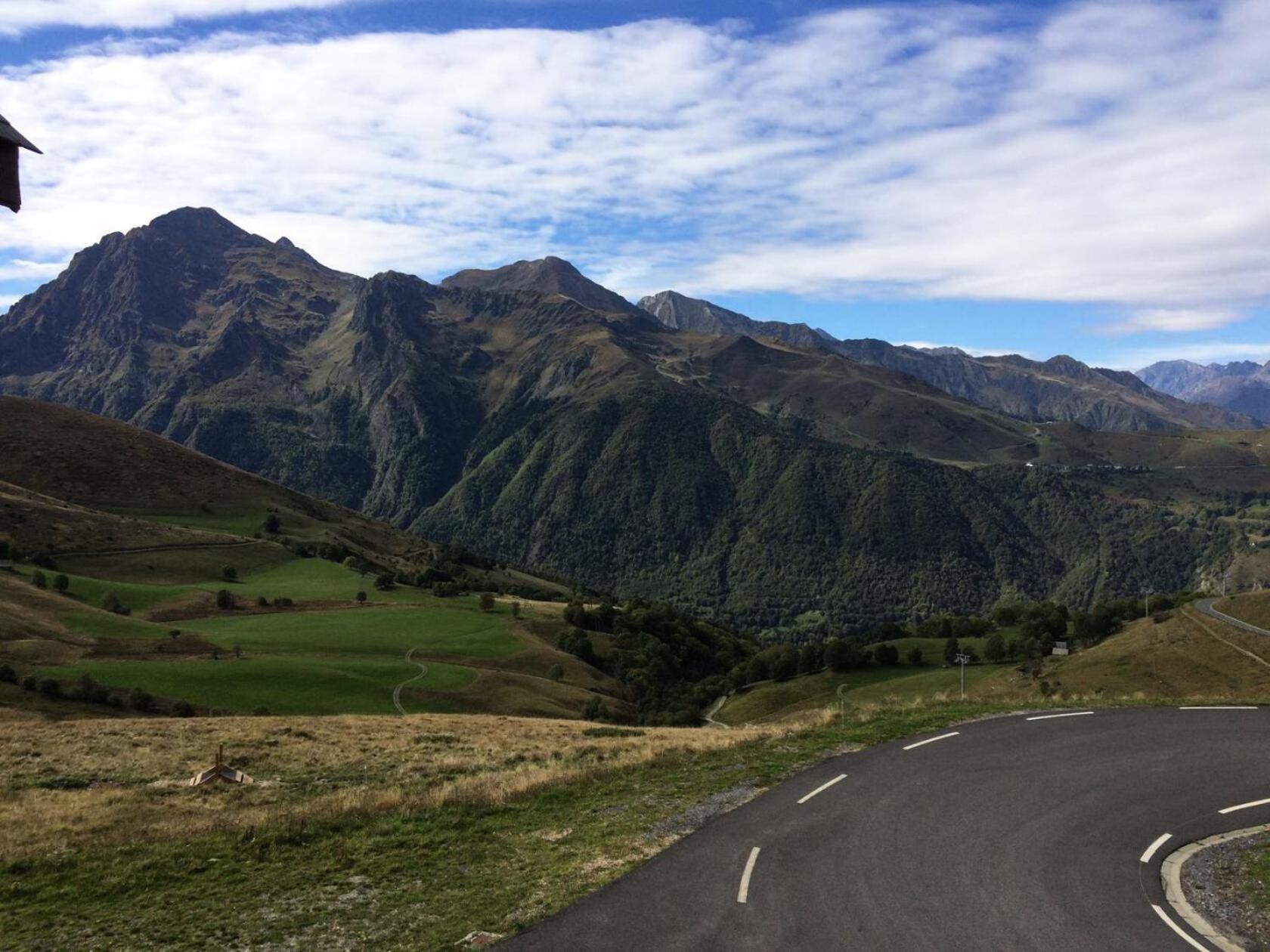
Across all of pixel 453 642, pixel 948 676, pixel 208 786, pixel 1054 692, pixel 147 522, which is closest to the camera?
pixel 208 786

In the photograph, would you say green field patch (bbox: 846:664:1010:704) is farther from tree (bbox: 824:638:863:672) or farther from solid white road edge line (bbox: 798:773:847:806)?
solid white road edge line (bbox: 798:773:847:806)

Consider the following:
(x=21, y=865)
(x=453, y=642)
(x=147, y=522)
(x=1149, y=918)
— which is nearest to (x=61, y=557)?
(x=147, y=522)

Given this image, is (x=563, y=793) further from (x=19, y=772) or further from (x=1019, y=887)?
(x=19, y=772)

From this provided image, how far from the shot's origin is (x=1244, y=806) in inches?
808

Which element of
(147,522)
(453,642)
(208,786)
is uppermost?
(147,522)

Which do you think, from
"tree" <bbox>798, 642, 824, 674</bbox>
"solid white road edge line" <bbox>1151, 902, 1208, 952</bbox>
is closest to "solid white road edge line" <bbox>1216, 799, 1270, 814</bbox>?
"solid white road edge line" <bbox>1151, 902, 1208, 952</bbox>

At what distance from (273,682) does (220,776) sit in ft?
162

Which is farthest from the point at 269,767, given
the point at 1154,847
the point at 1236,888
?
the point at 1236,888

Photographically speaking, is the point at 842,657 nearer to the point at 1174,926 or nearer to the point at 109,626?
the point at 109,626

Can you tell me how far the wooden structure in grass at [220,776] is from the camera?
29812 millimetres

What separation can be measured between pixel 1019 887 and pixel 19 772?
33.7 meters

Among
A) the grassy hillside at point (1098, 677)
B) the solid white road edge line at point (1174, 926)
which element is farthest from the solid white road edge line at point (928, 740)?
the solid white road edge line at point (1174, 926)

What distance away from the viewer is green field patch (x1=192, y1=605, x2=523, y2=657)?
98.1 metres

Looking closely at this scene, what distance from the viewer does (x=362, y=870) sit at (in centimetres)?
1861
